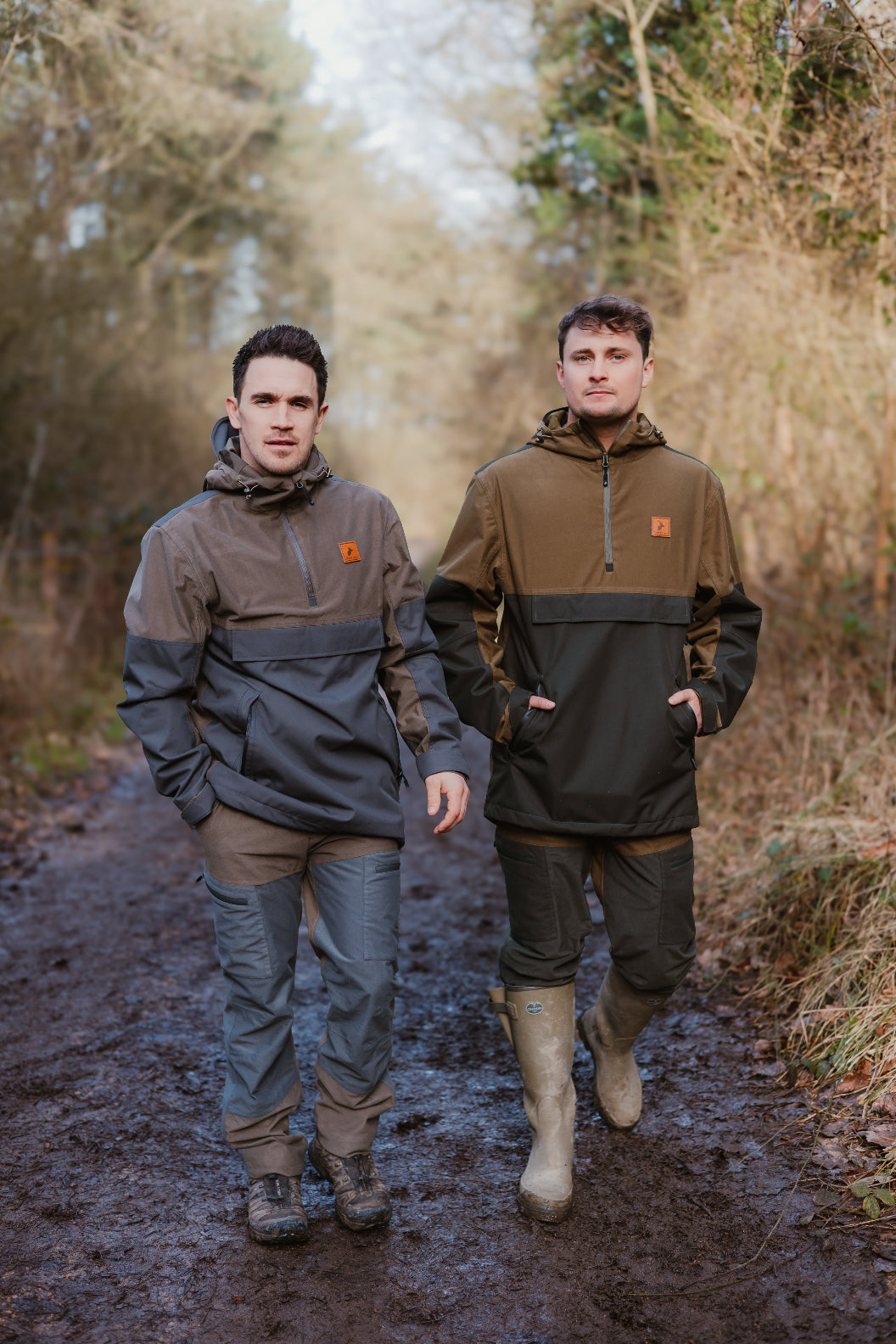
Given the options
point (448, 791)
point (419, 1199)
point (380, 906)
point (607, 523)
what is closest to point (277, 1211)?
point (419, 1199)

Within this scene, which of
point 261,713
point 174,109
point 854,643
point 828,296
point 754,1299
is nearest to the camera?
point 754,1299

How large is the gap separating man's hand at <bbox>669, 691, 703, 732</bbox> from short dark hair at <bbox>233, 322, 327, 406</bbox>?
1.32 metres

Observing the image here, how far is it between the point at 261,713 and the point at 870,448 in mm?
6423

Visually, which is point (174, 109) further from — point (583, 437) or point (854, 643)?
point (583, 437)

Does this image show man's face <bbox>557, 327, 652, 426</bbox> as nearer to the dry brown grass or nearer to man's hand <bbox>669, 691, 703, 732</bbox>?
man's hand <bbox>669, 691, 703, 732</bbox>

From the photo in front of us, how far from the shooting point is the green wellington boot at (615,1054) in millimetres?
3754

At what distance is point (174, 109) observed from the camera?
11578 mm

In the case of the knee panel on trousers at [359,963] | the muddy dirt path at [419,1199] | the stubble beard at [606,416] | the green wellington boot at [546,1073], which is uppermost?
the stubble beard at [606,416]

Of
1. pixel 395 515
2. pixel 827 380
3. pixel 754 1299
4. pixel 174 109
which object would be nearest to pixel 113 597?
pixel 174 109

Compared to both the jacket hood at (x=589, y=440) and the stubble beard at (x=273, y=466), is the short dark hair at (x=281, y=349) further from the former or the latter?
the jacket hood at (x=589, y=440)

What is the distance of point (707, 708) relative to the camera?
347 centimetres

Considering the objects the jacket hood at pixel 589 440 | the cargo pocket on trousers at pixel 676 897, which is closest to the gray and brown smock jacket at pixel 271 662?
the jacket hood at pixel 589 440

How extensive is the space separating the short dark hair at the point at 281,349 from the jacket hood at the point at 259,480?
179 millimetres

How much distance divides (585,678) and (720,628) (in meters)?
0.57
